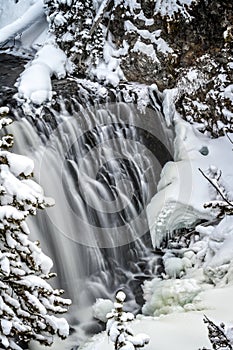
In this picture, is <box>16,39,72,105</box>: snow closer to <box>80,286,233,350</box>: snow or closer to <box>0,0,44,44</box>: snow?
<box>0,0,44,44</box>: snow

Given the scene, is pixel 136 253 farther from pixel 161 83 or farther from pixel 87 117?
pixel 161 83

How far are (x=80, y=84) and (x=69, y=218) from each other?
246cm

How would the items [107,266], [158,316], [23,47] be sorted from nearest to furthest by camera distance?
[158,316]
[107,266]
[23,47]

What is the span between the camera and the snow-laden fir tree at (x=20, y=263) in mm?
3633

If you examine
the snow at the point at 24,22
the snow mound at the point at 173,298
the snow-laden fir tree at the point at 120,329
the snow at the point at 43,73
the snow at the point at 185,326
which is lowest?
the snow-laden fir tree at the point at 120,329

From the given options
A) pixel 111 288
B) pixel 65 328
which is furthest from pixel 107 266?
pixel 65 328

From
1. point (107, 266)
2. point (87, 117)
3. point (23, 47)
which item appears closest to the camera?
point (107, 266)

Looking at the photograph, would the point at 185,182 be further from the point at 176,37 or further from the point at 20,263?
the point at 20,263

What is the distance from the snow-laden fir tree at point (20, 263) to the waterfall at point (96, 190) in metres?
2.10

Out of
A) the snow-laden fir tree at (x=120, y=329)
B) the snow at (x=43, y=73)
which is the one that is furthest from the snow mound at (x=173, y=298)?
the snow at (x=43, y=73)

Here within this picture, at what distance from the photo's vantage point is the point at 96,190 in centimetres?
746

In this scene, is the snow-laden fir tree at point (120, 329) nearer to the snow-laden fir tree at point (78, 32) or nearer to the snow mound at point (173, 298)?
the snow mound at point (173, 298)

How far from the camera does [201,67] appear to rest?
8.46 metres

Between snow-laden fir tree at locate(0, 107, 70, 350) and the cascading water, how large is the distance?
6.87 feet
